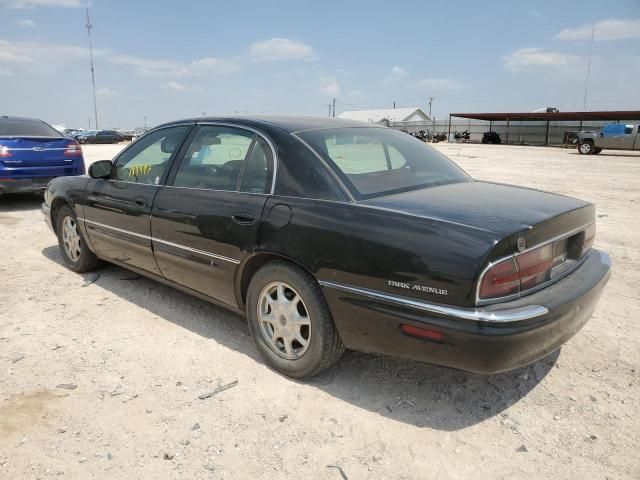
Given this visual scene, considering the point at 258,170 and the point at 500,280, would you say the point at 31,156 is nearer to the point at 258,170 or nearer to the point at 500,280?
the point at 258,170

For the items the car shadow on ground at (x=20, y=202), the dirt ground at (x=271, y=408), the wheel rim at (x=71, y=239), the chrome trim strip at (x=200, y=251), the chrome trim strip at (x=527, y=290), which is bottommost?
the dirt ground at (x=271, y=408)

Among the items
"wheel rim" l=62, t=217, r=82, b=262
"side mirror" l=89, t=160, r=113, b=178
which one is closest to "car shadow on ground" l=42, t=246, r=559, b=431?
"side mirror" l=89, t=160, r=113, b=178

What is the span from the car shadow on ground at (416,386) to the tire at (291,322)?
0.18 m

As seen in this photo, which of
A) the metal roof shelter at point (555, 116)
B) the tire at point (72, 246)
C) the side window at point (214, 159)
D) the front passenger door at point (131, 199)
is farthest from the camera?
the metal roof shelter at point (555, 116)

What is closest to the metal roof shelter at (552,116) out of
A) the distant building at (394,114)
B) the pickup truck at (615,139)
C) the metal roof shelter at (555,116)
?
the metal roof shelter at (555,116)

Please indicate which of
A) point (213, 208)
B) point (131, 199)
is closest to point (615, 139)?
point (131, 199)

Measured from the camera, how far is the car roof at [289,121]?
3.27m

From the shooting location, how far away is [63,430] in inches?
100.0

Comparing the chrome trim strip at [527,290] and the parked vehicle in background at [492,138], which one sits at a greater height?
the parked vehicle in background at [492,138]

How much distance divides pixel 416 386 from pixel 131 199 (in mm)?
2612

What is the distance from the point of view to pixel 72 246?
16.5 feet

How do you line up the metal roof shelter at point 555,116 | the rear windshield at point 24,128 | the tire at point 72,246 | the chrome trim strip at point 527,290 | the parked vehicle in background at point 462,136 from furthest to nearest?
the parked vehicle in background at point 462,136, the metal roof shelter at point 555,116, the rear windshield at point 24,128, the tire at point 72,246, the chrome trim strip at point 527,290

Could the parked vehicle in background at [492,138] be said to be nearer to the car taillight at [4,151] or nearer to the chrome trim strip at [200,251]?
the car taillight at [4,151]

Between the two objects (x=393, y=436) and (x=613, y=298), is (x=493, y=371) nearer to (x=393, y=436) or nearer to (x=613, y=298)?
(x=393, y=436)
